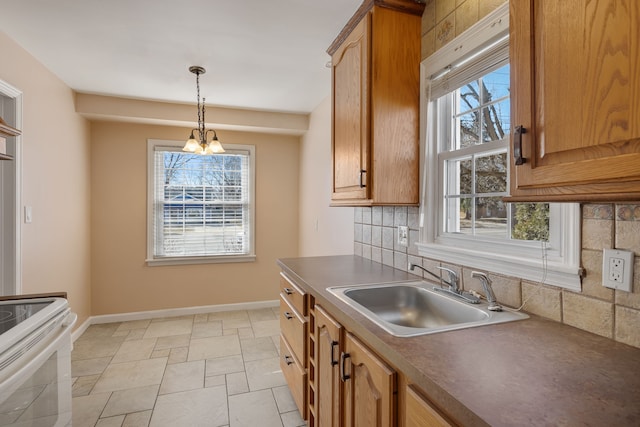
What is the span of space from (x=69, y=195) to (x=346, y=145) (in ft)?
9.02

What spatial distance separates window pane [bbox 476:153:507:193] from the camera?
1471 mm

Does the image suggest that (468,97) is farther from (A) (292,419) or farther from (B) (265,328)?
(B) (265,328)

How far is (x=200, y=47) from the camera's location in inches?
92.3

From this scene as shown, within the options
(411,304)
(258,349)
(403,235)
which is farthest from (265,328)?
(411,304)

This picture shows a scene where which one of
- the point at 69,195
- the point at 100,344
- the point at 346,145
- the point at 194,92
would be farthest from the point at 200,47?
the point at 100,344

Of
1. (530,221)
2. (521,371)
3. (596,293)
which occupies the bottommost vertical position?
(521,371)

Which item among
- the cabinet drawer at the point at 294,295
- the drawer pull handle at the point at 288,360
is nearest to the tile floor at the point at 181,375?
the drawer pull handle at the point at 288,360

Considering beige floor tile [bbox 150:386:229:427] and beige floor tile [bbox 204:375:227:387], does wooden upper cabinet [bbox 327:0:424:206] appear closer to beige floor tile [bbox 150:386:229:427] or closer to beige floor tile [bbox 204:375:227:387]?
beige floor tile [bbox 150:386:229:427]

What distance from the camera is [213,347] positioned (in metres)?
3.02

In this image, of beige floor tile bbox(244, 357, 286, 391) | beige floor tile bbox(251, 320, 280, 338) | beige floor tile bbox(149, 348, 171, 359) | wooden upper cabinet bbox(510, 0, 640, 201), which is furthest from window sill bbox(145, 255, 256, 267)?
wooden upper cabinet bbox(510, 0, 640, 201)

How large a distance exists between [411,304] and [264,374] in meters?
1.50

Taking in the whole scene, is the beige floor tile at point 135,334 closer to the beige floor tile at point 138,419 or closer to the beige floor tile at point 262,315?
the beige floor tile at point 262,315

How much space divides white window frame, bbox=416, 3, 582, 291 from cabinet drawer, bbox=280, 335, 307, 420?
3.13ft

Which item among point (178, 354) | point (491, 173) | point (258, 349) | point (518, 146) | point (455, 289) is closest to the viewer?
point (518, 146)
